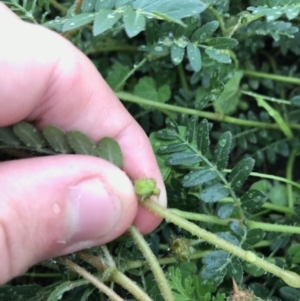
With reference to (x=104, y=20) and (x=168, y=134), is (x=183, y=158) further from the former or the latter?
(x=104, y=20)

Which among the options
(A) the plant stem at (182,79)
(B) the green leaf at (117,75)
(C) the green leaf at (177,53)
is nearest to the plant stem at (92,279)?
(C) the green leaf at (177,53)

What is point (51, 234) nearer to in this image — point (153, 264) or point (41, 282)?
point (153, 264)

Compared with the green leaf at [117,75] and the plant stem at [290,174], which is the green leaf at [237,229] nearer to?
the plant stem at [290,174]

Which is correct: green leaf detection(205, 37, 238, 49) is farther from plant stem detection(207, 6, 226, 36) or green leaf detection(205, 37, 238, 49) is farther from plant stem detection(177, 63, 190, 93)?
plant stem detection(177, 63, 190, 93)

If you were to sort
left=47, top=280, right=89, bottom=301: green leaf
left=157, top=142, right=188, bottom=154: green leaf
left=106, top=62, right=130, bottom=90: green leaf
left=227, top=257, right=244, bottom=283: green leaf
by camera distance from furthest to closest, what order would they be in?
1. left=106, top=62, right=130, bottom=90: green leaf
2. left=157, top=142, right=188, bottom=154: green leaf
3. left=227, top=257, right=244, bottom=283: green leaf
4. left=47, top=280, right=89, bottom=301: green leaf

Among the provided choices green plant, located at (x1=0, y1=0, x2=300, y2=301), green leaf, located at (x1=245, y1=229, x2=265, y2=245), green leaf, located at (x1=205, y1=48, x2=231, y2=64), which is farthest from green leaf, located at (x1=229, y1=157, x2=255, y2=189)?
green leaf, located at (x1=205, y1=48, x2=231, y2=64)

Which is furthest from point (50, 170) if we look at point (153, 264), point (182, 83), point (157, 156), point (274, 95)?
point (274, 95)

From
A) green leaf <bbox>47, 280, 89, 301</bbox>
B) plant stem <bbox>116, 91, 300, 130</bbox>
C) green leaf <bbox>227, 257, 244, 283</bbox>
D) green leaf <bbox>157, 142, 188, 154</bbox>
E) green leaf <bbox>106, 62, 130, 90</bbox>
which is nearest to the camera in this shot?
green leaf <bbox>47, 280, 89, 301</bbox>

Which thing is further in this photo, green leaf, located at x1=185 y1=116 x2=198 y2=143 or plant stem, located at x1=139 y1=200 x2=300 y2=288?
green leaf, located at x1=185 y1=116 x2=198 y2=143
